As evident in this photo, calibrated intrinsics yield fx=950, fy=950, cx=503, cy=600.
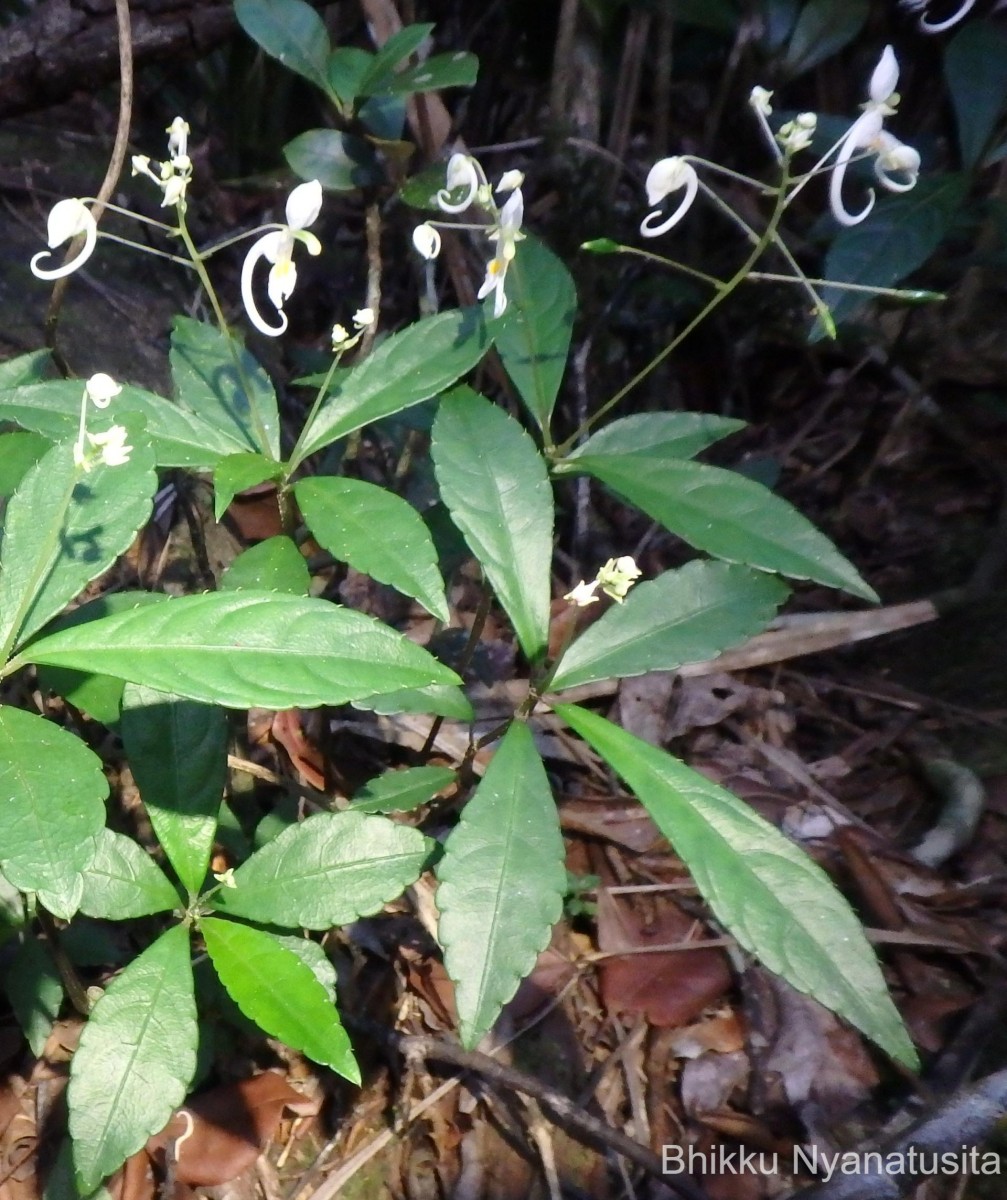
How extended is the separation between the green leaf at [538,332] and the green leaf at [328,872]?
0.51 meters

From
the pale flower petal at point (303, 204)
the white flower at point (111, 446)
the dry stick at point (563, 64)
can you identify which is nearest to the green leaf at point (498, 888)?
the white flower at point (111, 446)

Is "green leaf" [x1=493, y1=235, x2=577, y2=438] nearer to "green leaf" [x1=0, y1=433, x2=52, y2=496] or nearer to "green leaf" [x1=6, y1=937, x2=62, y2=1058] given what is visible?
"green leaf" [x1=0, y1=433, x2=52, y2=496]

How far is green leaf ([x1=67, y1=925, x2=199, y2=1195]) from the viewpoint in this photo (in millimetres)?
838

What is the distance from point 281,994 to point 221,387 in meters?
0.67

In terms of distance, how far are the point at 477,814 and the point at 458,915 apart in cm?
9

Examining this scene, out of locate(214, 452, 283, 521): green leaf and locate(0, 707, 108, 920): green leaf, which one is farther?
locate(214, 452, 283, 521): green leaf

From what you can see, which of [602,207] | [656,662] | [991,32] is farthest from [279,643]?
[991,32]

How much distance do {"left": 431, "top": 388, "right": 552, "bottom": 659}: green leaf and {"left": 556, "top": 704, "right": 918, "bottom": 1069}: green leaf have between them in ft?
0.66

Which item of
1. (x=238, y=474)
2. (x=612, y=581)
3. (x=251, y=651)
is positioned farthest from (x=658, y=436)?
(x=251, y=651)

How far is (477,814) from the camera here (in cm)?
90

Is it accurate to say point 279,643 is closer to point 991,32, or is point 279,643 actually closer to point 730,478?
A: point 730,478

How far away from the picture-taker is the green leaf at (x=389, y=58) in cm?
131

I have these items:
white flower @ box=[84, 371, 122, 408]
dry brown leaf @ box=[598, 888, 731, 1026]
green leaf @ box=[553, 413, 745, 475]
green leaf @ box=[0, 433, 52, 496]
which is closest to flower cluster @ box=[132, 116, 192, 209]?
white flower @ box=[84, 371, 122, 408]

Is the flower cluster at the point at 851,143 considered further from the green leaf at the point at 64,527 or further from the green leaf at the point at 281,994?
the green leaf at the point at 281,994
